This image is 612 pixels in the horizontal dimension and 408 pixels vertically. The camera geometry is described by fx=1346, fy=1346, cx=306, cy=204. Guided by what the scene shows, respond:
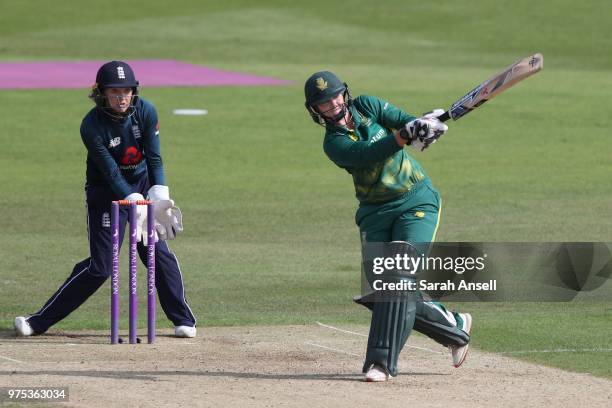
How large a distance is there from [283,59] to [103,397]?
28.5 metres

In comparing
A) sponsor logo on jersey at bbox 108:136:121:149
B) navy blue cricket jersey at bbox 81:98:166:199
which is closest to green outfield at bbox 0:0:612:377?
navy blue cricket jersey at bbox 81:98:166:199

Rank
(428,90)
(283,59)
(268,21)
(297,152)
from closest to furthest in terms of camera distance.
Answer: (297,152)
(428,90)
(283,59)
(268,21)

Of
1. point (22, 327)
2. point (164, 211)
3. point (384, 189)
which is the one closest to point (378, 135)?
point (384, 189)

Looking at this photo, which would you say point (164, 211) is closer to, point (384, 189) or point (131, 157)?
point (131, 157)

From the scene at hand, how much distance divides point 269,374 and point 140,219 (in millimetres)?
1744

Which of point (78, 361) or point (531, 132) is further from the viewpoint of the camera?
point (531, 132)

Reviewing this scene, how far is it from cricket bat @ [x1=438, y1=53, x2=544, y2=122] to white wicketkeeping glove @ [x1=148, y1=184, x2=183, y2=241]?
7.83 ft

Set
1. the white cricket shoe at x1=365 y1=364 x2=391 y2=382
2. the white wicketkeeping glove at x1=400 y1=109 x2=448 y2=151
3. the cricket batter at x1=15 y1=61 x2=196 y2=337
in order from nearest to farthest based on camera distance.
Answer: the white wicketkeeping glove at x1=400 y1=109 x2=448 y2=151, the white cricket shoe at x1=365 y1=364 x2=391 y2=382, the cricket batter at x1=15 y1=61 x2=196 y2=337

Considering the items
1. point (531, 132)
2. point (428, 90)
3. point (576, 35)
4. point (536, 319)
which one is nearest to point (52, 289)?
point (536, 319)

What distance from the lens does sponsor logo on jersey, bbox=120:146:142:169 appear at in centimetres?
1012

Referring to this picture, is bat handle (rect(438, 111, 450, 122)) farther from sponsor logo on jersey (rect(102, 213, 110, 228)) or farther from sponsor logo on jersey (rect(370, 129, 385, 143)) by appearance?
sponsor logo on jersey (rect(102, 213, 110, 228))

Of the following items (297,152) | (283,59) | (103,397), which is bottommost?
(103,397)

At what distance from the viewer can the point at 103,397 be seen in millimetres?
7980

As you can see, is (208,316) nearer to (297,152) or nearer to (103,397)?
(103,397)
